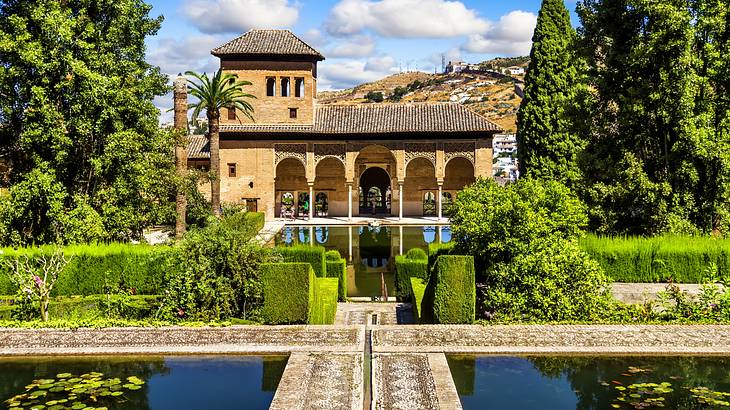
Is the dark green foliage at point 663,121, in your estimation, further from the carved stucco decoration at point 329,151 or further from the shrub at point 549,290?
the carved stucco decoration at point 329,151

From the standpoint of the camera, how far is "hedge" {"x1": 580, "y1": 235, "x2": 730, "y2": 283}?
13656 mm

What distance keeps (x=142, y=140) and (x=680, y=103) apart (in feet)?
42.7

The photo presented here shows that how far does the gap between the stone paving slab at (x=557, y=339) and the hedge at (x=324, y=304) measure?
4.11ft

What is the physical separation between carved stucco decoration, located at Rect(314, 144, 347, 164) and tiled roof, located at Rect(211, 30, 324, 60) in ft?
16.3

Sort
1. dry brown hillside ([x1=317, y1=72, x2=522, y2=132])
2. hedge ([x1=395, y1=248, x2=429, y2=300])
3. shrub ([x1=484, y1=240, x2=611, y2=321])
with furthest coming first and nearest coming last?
1. dry brown hillside ([x1=317, y1=72, x2=522, y2=132])
2. hedge ([x1=395, y1=248, x2=429, y2=300])
3. shrub ([x1=484, y1=240, x2=611, y2=321])

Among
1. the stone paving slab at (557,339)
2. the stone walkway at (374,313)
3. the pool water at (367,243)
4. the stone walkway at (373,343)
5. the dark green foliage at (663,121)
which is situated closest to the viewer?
the stone walkway at (373,343)

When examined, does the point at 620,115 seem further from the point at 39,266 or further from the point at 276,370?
the point at 39,266

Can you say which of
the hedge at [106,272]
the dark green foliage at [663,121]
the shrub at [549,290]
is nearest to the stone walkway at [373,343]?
the shrub at [549,290]

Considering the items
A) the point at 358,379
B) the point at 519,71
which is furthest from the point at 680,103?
the point at 519,71

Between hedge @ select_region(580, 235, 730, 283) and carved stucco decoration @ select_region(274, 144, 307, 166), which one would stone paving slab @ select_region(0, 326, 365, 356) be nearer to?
hedge @ select_region(580, 235, 730, 283)

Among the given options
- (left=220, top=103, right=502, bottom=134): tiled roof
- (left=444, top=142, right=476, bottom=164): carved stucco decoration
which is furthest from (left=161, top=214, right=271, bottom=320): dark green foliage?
(left=444, top=142, right=476, bottom=164): carved stucco decoration

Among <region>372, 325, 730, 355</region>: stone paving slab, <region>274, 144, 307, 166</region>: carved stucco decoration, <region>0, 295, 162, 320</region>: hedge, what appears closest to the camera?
<region>372, 325, 730, 355</region>: stone paving slab

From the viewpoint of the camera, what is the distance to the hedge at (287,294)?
9.96 m

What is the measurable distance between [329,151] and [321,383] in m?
28.8
